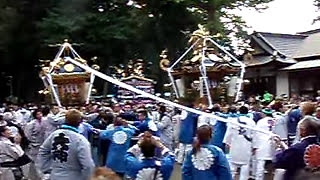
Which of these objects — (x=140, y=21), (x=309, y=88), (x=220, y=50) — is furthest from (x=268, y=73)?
(x=220, y=50)

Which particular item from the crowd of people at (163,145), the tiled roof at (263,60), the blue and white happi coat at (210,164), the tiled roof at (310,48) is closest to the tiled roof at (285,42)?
the tiled roof at (310,48)

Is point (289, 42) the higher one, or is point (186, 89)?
point (289, 42)

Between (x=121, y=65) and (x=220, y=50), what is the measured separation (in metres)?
15.2

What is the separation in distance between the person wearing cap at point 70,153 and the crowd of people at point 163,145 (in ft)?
0.04

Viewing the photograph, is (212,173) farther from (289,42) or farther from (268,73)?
(289,42)

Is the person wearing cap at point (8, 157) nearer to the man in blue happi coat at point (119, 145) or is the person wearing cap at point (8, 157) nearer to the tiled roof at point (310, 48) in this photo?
the man in blue happi coat at point (119, 145)

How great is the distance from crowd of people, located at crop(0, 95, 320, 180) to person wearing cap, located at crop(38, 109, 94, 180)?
0.01 metres

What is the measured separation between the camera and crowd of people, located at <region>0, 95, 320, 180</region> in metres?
6.21

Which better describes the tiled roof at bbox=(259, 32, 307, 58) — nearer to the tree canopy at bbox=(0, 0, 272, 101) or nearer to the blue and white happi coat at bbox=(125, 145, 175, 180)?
the tree canopy at bbox=(0, 0, 272, 101)

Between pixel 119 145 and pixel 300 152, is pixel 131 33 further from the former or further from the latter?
pixel 300 152

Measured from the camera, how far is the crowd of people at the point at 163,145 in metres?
6.21

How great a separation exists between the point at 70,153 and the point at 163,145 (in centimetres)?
117

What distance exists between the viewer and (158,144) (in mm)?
7156

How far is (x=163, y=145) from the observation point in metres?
8.09
